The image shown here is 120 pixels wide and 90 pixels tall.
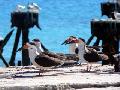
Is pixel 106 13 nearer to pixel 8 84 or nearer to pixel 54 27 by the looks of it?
pixel 8 84

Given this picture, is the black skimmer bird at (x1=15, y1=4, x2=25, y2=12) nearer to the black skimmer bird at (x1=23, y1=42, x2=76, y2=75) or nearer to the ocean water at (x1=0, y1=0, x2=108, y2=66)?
the ocean water at (x1=0, y1=0, x2=108, y2=66)

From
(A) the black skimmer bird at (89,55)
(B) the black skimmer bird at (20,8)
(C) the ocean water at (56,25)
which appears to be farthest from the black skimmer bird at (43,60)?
(C) the ocean water at (56,25)

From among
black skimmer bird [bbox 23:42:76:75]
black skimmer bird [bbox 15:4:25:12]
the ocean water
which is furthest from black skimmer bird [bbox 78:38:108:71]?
the ocean water

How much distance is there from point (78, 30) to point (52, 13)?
99.1ft

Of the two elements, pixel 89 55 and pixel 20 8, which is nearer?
pixel 89 55

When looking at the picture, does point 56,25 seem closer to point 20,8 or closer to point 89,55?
point 20,8

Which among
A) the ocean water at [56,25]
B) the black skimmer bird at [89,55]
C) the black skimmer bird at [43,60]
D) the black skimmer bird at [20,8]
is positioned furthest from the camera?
the ocean water at [56,25]

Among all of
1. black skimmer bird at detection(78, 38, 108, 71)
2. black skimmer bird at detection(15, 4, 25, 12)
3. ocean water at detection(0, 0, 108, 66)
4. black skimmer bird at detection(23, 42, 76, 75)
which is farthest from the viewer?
ocean water at detection(0, 0, 108, 66)

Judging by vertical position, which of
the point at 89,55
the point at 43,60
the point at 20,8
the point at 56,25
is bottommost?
the point at 56,25

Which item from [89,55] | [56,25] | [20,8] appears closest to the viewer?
[89,55]

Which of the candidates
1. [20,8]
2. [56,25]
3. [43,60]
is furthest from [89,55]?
[56,25]

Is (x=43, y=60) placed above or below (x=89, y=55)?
above

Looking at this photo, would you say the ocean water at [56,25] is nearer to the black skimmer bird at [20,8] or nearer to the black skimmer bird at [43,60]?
the black skimmer bird at [20,8]

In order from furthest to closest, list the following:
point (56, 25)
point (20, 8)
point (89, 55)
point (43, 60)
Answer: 1. point (56, 25)
2. point (20, 8)
3. point (89, 55)
4. point (43, 60)
